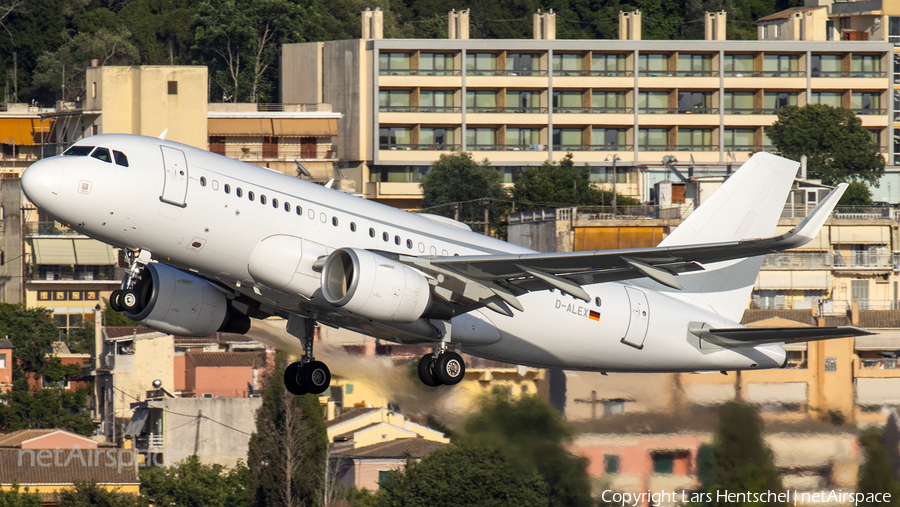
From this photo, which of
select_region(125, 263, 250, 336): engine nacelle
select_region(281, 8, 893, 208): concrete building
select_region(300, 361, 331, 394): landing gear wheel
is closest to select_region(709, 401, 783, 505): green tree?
select_region(300, 361, 331, 394): landing gear wheel

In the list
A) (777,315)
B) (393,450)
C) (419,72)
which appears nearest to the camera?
(777,315)

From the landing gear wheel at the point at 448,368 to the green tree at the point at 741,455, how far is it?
7.18 meters

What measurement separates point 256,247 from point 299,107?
87.6m

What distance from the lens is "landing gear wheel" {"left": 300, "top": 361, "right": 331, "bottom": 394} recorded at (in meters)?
30.2

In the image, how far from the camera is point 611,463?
105 feet

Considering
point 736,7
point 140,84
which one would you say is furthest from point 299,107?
point 736,7


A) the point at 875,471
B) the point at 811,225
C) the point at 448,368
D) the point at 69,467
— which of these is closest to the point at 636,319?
the point at 448,368

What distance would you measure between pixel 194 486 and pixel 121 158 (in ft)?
140

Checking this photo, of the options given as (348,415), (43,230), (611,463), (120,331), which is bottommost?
(348,415)

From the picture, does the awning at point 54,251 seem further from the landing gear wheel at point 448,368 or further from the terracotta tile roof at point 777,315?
the landing gear wheel at point 448,368

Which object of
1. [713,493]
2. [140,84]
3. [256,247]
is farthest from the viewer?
[140,84]

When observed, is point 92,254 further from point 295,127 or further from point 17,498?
point 17,498

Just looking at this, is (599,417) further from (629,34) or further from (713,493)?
(629,34)

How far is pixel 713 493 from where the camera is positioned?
31.1m
